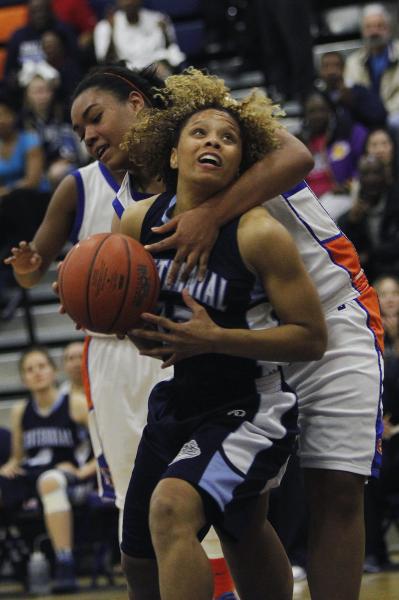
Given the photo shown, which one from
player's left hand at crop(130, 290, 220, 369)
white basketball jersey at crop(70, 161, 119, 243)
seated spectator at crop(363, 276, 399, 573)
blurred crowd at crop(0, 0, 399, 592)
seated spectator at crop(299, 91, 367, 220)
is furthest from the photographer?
seated spectator at crop(299, 91, 367, 220)

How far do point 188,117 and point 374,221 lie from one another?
186 inches

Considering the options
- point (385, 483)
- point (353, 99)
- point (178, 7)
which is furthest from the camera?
point (178, 7)

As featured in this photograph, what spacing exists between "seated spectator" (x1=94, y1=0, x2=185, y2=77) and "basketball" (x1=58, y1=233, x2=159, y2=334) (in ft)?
22.4

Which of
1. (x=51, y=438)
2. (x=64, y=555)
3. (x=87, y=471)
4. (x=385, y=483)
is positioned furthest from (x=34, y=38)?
(x=385, y=483)

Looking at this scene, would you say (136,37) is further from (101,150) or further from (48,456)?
(101,150)

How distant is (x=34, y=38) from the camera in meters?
10.7

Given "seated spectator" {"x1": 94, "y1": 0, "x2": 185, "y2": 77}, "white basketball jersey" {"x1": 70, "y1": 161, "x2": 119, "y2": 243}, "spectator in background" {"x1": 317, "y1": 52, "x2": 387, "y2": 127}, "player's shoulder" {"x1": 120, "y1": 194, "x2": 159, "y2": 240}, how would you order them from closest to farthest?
"player's shoulder" {"x1": 120, "y1": 194, "x2": 159, "y2": 240} → "white basketball jersey" {"x1": 70, "y1": 161, "x2": 119, "y2": 243} → "spectator in background" {"x1": 317, "y1": 52, "x2": 387, "y2": 127} → "seated spectator" {"x1": 94, "y1": 0, "x2": 185, "y2": 77}

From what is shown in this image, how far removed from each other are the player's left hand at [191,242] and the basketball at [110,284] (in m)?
0.06

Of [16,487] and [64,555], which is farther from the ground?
[16,487]

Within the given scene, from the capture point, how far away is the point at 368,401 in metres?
3.46

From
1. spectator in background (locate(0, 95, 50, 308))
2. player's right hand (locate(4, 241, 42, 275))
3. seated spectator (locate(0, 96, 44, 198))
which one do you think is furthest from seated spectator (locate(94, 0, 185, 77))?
player's right hand (locate(4, 241, 42, 275))

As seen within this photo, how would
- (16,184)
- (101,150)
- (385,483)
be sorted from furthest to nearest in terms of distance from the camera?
(16,184) → (385,483) → (101,150)

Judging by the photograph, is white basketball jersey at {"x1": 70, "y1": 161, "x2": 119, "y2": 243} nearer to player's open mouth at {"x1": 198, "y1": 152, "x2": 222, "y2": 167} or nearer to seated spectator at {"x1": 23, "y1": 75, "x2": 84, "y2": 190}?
player's open mouth at {"x1": 198, "y1": 152, "x2": 222, "y2": 167}

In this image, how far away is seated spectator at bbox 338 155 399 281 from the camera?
25.2 feet
